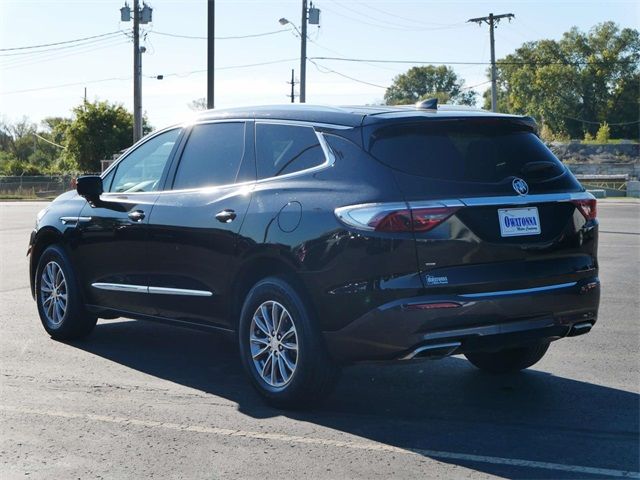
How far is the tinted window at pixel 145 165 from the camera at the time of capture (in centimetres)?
726

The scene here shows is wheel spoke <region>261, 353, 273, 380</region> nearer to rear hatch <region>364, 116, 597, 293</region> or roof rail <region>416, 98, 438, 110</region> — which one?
rear hatch <region>364, 116, 597, 293</region>

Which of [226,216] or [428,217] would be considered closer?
[428,217]

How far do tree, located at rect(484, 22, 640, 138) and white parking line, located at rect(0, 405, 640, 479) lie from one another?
124 m

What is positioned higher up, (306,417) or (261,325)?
(261,325)

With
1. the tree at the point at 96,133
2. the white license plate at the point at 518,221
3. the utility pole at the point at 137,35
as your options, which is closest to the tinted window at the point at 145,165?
the white license plate at the point at 518,221

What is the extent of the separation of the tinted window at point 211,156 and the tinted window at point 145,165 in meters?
0.25

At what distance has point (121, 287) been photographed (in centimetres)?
743

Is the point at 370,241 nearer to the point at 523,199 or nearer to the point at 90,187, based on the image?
the point at 523,199

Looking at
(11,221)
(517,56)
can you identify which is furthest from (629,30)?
(11,221)

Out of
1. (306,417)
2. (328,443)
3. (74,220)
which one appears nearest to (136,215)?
(74,220)

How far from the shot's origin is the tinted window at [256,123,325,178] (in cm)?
600

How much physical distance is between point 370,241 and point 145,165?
286 centimetres

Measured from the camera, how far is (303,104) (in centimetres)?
649

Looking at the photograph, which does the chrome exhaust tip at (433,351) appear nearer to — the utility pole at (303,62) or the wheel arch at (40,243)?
the wheel arch at (40,243)
